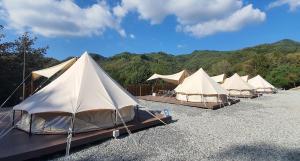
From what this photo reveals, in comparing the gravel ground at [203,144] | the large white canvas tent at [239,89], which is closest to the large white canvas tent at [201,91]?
the gravel ground at [203,144]

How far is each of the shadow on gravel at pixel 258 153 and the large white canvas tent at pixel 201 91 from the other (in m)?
8.95

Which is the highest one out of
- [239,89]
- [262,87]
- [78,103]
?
[262,87]

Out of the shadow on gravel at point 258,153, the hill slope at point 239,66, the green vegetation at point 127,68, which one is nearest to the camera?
the shadow on gravel at point 258,153

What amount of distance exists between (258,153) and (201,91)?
9679mm

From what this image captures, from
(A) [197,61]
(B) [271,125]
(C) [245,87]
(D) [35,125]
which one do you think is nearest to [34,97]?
(D) [35,125]

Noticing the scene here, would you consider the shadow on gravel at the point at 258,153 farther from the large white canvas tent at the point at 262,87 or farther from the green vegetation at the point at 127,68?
the large white canvas tent at the point at 262,87

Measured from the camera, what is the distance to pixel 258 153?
20.7 feet

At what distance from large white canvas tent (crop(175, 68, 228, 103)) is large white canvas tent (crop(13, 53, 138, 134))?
27.2ft

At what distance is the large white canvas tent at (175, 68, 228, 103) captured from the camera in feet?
52.3

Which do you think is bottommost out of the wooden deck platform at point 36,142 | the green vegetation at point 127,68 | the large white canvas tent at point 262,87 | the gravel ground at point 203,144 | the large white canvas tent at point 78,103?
the gravel ground at point 203,144

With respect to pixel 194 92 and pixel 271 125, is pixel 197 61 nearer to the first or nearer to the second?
pixel 194 92

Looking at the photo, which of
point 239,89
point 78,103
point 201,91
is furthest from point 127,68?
point 78,103

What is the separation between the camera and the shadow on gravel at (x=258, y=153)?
5949 mm

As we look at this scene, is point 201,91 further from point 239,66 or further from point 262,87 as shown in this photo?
point 239,66
